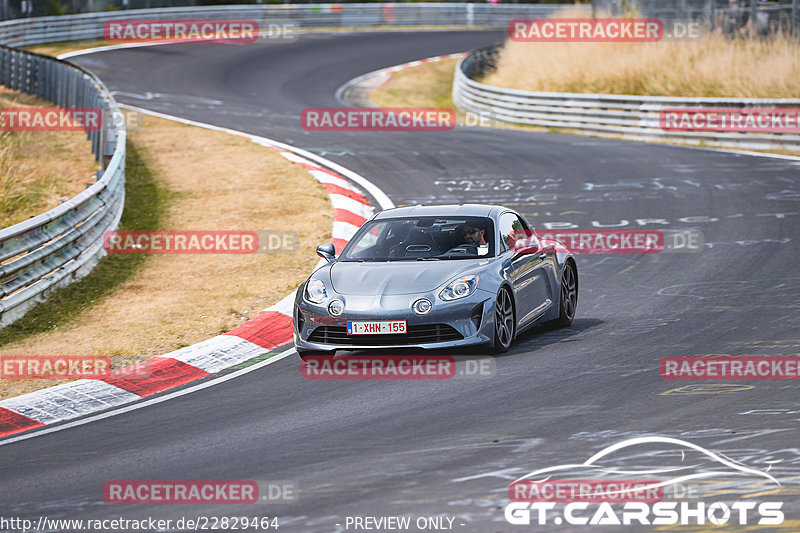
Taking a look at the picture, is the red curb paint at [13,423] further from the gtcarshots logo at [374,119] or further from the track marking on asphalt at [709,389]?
the gtcarshots logo at [374,119]

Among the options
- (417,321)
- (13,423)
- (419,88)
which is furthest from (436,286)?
→ (419,88)

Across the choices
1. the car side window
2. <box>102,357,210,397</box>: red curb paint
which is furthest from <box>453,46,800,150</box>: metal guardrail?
<box>102,357,210,397</box>: red curb paint

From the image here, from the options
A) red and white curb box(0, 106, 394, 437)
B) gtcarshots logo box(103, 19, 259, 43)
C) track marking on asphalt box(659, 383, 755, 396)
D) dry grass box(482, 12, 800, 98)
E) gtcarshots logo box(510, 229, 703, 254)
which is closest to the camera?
track marking on asphalt box(659, 383, 755, 396)

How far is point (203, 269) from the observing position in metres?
13.8

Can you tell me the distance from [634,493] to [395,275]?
4015 millimetres

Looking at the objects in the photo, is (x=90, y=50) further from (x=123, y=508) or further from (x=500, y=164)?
(x=123, y=508)

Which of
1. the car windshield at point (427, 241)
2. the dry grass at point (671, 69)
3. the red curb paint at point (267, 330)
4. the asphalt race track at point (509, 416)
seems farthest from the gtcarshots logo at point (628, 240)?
the dry grass at point (671, 69)

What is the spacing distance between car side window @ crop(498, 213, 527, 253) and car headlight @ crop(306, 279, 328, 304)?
5.59ft

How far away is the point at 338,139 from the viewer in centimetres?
2534

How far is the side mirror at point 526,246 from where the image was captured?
1043cm

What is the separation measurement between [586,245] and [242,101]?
62.2ft

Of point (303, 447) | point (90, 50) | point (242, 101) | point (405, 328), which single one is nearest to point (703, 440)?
point (303, 447)

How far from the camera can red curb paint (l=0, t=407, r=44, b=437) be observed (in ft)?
27.2

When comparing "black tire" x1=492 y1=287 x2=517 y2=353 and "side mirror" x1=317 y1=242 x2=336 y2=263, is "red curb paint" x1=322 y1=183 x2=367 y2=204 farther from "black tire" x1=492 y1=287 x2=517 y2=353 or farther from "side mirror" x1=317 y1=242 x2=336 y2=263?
"black tire" x1=492 y1=287 x2=517 y2=353
